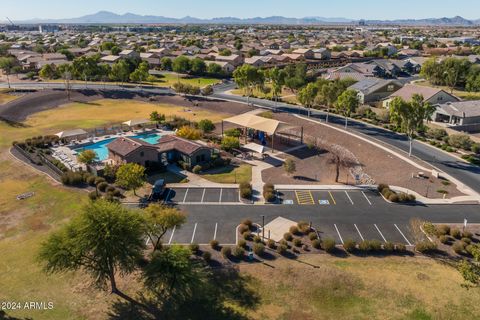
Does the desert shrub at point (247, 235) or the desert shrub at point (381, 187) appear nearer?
the desert shrub at point (247, 235)

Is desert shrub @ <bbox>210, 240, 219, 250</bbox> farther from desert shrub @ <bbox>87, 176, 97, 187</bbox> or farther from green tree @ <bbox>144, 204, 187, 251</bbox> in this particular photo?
desert shrub @ <bbox>87, 176, 97, 187</bbox>

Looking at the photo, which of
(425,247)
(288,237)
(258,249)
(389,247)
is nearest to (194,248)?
(258,249)

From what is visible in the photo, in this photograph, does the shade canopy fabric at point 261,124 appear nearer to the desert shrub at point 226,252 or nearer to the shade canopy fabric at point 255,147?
the shade canopy fabric at point 255,147

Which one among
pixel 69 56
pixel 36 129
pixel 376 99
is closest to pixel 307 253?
pixel 36 129

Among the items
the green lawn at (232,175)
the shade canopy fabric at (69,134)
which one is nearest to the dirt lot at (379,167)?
the green lawn at (232,175)

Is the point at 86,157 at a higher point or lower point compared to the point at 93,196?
higher

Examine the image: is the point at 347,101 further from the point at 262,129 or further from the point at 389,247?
the point at 389,247

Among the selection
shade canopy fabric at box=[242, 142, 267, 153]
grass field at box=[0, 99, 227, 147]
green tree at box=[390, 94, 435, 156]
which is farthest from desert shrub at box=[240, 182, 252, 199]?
grass field at box=[0, 99, 227, 147]
